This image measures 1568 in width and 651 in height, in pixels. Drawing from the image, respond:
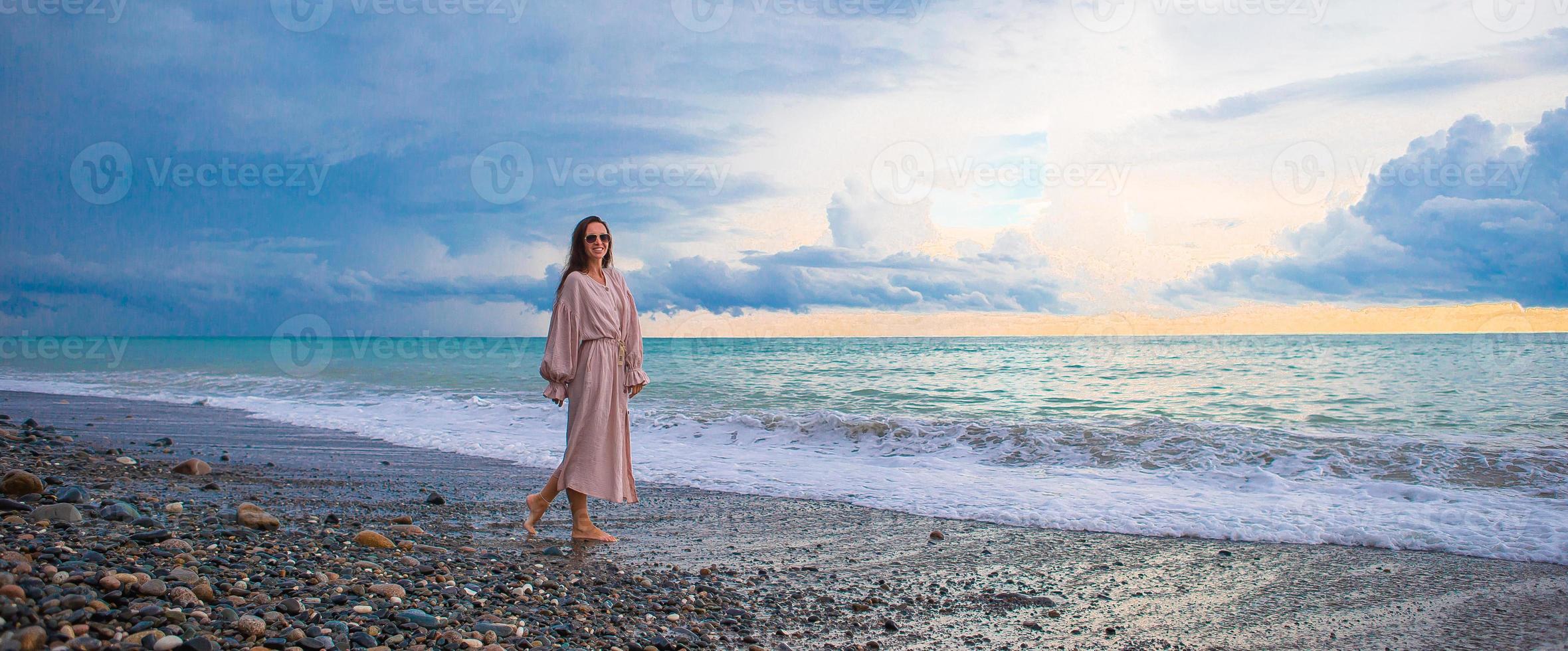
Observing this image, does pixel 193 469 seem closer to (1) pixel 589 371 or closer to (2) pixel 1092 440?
(1) pixel 589 371

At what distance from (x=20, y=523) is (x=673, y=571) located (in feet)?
9.90

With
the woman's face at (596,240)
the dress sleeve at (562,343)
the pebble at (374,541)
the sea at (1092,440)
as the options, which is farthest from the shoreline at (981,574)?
the woman's face at (596,240)

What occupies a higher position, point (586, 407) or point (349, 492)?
point (586, 407)

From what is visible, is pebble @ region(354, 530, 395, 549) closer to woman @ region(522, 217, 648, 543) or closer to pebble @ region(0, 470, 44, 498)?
woman @ region(522, 217, 648, 543)

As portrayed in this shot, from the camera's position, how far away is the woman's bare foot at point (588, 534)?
5219 mm

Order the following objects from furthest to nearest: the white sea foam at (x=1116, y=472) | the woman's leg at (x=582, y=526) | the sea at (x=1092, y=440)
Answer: the sea at (x=1092, y=440) < the white sea foam at (x=1116, y=472) < the woman's leg at (x=582, y=526)

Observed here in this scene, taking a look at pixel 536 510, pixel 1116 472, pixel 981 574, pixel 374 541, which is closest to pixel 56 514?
pixel 374 541

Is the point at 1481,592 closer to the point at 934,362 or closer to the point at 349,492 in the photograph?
the point at 349,492

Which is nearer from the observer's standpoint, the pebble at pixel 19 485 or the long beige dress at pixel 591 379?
the pebble at pixel 19 485

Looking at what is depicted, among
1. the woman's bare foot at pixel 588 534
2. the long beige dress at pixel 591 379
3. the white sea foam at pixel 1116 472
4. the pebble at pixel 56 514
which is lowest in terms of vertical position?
the white sea foam at pixel 1116 472

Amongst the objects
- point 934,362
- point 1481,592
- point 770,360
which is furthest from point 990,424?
point 770,360

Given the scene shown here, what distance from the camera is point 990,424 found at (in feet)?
38.1

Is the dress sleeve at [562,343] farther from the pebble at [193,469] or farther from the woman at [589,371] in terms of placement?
the pebble at [193,469]

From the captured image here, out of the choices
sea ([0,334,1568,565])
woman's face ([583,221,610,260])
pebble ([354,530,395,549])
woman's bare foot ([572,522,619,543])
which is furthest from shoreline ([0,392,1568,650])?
woman's face ([583,221,610,260])
